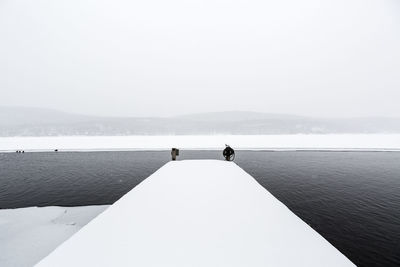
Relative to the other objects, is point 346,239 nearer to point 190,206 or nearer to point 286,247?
point 286,247

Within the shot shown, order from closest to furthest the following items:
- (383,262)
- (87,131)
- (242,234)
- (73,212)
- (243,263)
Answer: (243,263) < (242,234) < (383,262) < (73,212) < (87,131)

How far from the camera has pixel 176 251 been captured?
3.33 meters

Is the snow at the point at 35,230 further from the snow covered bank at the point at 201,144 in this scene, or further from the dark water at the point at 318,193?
the snow covered bank at the point at 201,144

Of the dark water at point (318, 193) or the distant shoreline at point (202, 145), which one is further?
the distant shoreline at point (202, 145)

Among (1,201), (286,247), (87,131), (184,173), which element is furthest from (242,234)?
(87,131)

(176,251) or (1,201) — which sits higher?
(176,251)

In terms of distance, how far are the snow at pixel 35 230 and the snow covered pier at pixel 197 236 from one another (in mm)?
3110

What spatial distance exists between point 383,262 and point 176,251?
7027 mm

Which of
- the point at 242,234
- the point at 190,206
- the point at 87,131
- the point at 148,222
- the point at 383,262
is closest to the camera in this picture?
the point at 242,234

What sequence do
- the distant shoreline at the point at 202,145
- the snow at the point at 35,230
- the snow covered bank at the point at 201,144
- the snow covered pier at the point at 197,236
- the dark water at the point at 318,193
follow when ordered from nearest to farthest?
the snow covered pier at the point at 197,236
the snow at the point at 35,230
the dark water at the point at 318,193
the distant shoreline at the point at 202,145
the snow covered bank at the point at 201,144

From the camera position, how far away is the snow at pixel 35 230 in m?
5.62

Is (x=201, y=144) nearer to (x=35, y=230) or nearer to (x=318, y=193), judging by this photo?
(x=318, y=193)

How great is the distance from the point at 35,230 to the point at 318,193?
14.8 metres

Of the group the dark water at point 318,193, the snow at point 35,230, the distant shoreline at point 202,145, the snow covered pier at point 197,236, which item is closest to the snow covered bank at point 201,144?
the distant shoreline at point 202,145
